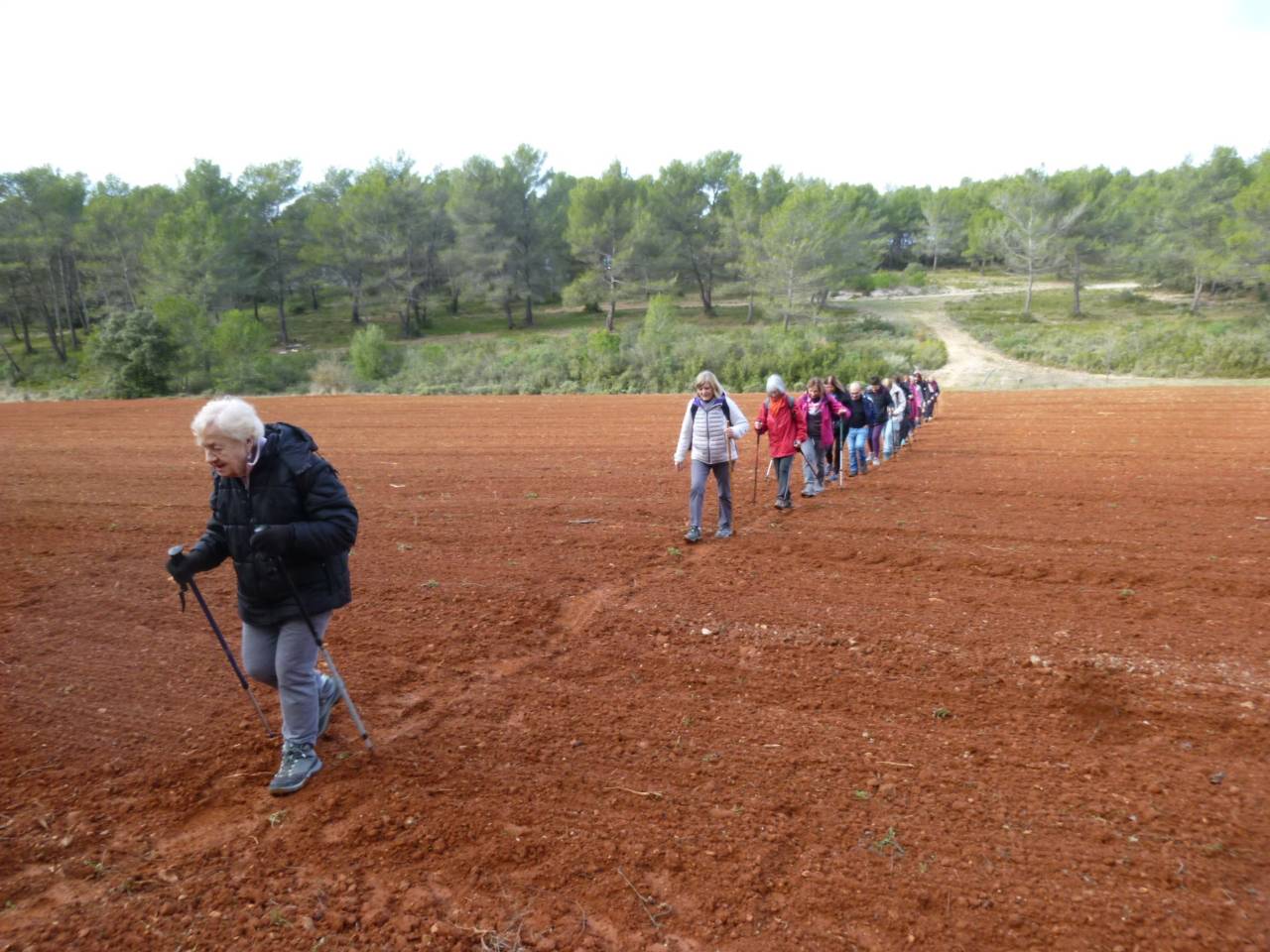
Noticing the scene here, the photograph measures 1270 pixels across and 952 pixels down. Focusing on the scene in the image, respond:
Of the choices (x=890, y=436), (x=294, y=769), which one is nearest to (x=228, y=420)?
(x=294, y=769)

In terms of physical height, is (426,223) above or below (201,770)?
above

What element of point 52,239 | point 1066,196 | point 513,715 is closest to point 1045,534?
point 513,715

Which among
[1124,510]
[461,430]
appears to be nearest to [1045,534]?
[1124,510]

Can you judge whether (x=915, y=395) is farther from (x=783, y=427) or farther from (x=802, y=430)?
(x=783, y=427)

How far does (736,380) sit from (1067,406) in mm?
16073

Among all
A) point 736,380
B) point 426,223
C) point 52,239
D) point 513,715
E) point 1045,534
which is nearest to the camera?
point 513,715

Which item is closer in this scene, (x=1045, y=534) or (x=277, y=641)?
(x=277, y=641)

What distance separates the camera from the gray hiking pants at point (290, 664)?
12.7 ft

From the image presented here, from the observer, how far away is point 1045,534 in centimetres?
823

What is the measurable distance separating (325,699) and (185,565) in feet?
3.65

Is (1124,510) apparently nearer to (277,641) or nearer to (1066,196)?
(277,641)

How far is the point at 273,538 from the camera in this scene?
139 inches

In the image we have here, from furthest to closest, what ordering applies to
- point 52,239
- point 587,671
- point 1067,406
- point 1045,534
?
1. point 52,239
2. point 1067,406
3. point 1045,534
4. point 587,671

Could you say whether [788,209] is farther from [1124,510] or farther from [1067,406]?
[1124,510]
